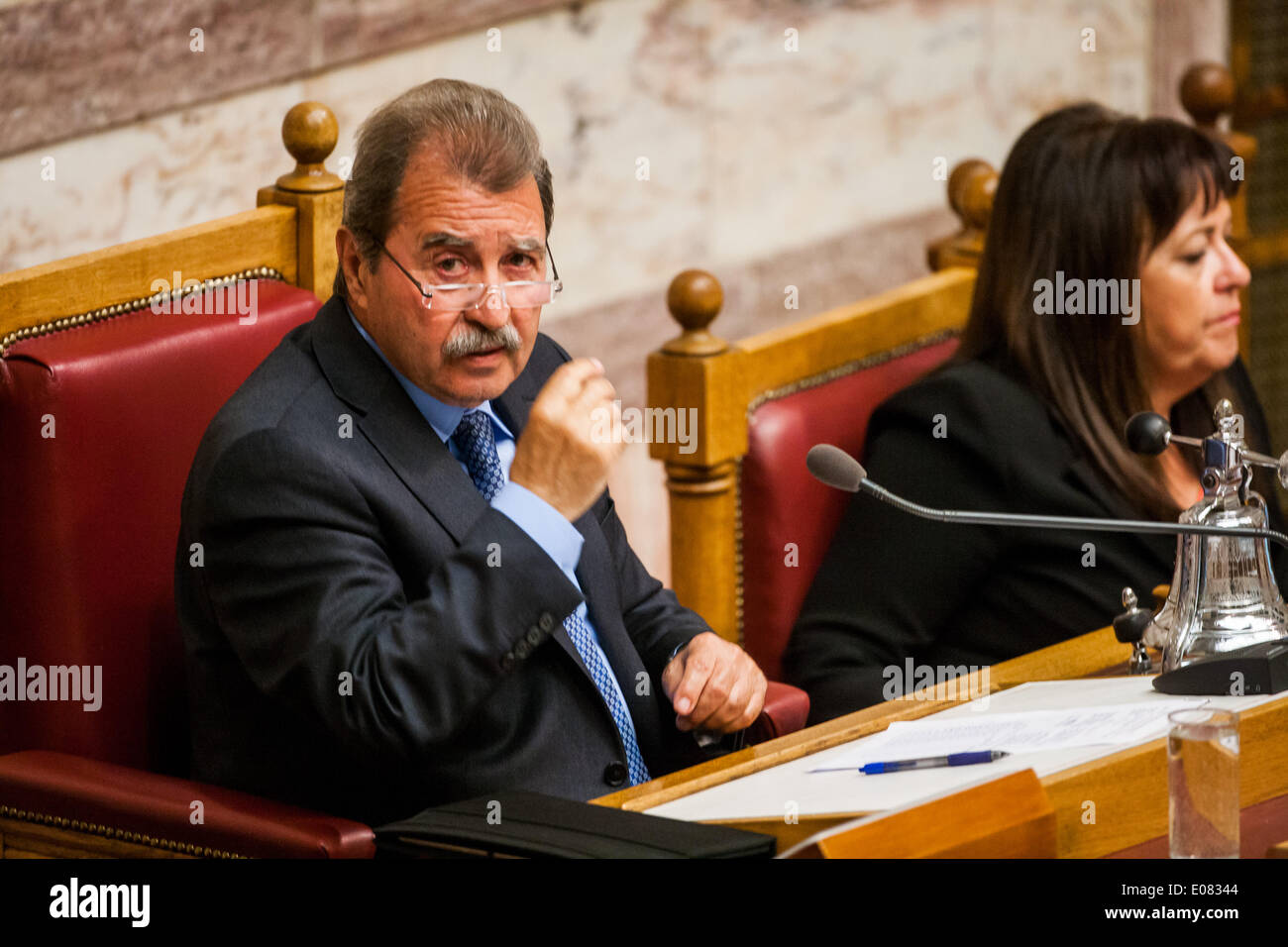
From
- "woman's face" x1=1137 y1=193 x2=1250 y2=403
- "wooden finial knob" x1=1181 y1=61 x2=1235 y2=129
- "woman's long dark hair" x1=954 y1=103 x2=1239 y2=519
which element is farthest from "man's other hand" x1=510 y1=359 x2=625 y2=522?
"wooden finial knob" x1=1181 y1=61 x2=1235 y2=129

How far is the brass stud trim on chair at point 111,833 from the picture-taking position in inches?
76.6

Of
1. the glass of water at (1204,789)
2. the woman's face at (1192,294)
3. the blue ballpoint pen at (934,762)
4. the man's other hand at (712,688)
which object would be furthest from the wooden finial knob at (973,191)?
the glass of water at (1204,789)

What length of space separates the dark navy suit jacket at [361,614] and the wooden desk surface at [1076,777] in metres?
0.25

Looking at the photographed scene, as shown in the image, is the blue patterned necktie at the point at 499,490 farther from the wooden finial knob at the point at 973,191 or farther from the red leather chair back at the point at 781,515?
the wooden finial knob at the point at 973,191

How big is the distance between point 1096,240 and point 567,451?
114 centimetres

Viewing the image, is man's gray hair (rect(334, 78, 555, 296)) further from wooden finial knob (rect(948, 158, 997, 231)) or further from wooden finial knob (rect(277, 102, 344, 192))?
wooden finial knob (rect(948, 158, 997, 231))

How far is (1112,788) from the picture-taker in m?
1.63

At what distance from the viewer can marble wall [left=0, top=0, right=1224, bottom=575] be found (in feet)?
10.7

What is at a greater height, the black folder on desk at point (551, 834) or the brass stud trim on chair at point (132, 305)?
the brass stud trim on chair at point (132, 305)
